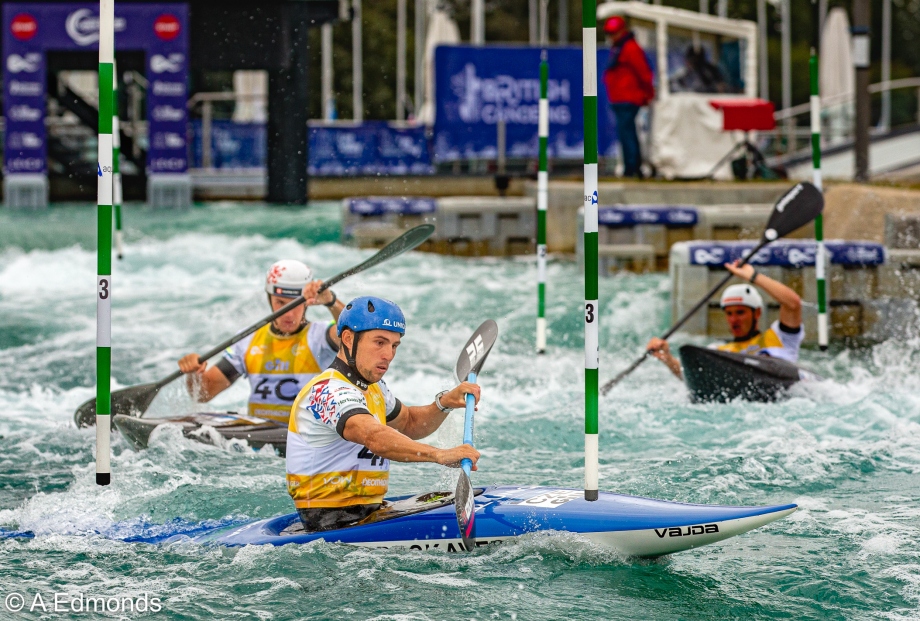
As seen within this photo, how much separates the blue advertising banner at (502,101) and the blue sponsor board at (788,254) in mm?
8701

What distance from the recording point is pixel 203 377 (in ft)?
21.5

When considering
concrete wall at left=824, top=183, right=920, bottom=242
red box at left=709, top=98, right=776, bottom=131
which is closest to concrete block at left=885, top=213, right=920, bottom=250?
concrete wall at left=824, top=183, right=920, bottom=242

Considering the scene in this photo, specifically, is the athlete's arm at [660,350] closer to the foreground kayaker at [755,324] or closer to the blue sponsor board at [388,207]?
the foreground kayaker at [755,324]

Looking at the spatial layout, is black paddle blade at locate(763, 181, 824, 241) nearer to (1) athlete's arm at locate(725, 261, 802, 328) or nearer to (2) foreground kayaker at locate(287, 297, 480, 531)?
(1) athlete's arm at locate(725, 261, 802, 328)

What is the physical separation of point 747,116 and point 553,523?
1184cm

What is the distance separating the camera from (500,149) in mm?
18344

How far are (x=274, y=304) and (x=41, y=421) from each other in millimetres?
2122

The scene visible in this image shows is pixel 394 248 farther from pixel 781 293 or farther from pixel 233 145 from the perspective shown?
pixel 233 145

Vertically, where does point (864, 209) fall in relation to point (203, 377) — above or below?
above

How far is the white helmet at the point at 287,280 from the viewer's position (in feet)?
21.1

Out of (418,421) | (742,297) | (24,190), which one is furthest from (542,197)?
(24,190)

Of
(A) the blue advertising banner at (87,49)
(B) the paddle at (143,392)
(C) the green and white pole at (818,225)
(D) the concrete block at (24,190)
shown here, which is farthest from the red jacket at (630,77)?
(D) the concrete block at (24,190)

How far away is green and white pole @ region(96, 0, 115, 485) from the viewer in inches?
195

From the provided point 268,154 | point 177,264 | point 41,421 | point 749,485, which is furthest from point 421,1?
point 749,485
